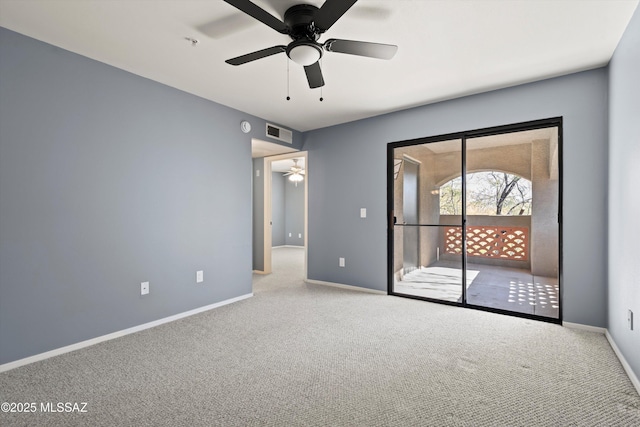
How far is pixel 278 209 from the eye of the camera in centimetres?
980

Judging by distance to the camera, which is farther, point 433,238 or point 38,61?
point 433,238

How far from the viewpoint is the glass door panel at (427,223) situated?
370 cm

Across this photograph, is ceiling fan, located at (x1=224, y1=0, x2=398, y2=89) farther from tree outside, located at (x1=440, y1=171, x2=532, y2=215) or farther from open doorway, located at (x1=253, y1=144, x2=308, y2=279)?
open doorway, located at (x1=253, y1=144, x2=308, y2=279)

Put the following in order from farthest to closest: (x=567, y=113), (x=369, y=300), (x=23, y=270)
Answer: (x=369, y=300) < (x=567, y=113) < (x=23, y=270)

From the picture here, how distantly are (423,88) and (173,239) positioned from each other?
3.19m

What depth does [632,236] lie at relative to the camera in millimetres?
1979

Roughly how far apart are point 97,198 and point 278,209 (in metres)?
7.24

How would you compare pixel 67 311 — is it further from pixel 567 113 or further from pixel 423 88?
pixel 567 113

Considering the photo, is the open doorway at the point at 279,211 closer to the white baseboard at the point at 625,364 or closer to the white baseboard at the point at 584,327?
the white baseboard at the point at 584,327

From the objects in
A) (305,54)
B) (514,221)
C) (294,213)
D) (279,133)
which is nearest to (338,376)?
(305,54)

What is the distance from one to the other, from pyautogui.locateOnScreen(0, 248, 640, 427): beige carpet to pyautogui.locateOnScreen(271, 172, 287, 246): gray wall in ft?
21.5

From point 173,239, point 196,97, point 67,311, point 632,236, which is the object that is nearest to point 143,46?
point 196,97

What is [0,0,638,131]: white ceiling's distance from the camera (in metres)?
1.94

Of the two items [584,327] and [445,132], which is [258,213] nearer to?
[445,132]
